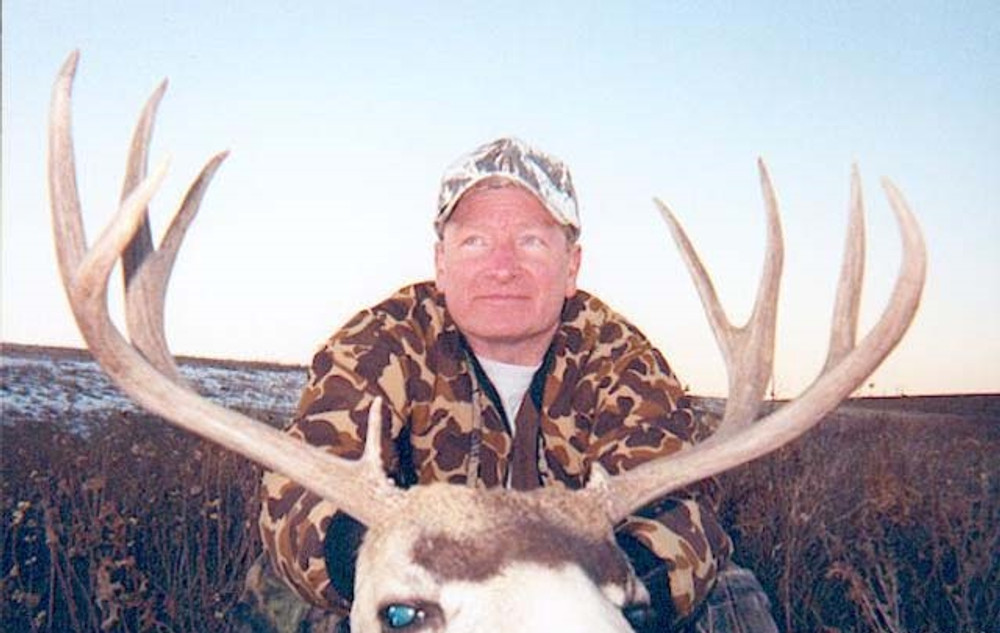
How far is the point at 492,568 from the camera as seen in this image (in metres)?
2.33

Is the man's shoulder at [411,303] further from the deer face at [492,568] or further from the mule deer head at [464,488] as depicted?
the deer face at [492,568]

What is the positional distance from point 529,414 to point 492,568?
180cm

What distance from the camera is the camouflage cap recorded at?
4.23 meters

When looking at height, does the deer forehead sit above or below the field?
above

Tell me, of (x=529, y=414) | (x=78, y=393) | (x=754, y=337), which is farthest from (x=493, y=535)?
(x=78, y=393)

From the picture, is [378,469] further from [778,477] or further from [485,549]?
[778,477]

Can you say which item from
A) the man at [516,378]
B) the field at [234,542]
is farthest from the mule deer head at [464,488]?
the field at [234,542]

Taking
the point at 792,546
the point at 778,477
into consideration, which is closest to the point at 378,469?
the point at 792,546

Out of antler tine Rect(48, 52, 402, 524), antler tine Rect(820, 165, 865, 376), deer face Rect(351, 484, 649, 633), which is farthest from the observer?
antler tine Rect(820, 165, 865, 376)

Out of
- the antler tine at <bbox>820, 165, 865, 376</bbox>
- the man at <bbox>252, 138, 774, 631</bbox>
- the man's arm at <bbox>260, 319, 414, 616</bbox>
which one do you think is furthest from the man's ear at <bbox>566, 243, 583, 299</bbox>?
the antler tine at <bbox>820, 165, 865, 376</bbox>

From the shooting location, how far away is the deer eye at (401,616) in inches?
94.1

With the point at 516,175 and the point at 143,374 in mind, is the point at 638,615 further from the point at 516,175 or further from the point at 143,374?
the point at 516,175

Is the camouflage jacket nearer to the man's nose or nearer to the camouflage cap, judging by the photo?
the man's nose

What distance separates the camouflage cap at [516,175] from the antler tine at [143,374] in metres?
1.76
